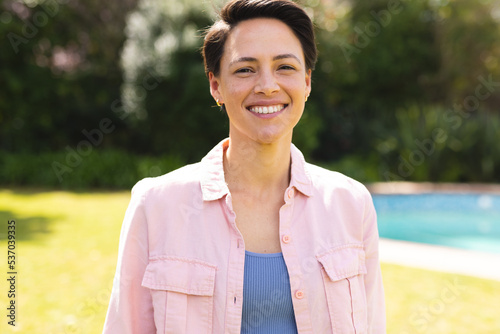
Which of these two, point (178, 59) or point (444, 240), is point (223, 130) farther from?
point (444, 240)

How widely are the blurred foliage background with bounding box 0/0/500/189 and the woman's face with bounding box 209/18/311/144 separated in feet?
30.9

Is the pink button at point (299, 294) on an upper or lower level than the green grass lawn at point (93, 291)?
lower

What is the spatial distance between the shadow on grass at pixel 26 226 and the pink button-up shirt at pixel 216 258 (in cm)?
528

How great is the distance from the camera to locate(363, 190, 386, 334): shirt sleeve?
195 cm

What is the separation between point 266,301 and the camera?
1760mm

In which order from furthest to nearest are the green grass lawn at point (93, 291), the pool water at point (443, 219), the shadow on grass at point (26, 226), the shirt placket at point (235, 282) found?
the pool water at point (443, 219), the shadow on grass at point (26, 226), the green grass lawn at point (93, 291), the shirt placket at point (235, 282)

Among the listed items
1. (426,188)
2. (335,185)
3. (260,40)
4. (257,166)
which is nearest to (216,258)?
(257,166)

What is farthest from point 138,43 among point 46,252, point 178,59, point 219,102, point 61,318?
point 219,102

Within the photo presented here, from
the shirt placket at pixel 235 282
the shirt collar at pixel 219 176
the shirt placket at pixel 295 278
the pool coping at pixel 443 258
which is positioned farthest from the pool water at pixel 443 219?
the shirt placket at pixel 235 282

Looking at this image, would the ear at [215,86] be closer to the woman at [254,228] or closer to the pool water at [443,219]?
the woman at [254,228]

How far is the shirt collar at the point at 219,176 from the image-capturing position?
1.86m

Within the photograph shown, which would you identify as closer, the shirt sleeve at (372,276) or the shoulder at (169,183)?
the shoulder at (169,183)

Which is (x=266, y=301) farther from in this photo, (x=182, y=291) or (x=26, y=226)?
(x=26, y=226)

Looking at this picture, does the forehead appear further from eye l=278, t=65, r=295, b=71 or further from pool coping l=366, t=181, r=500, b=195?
pool coping l=366, t=181, r=500, b=195
